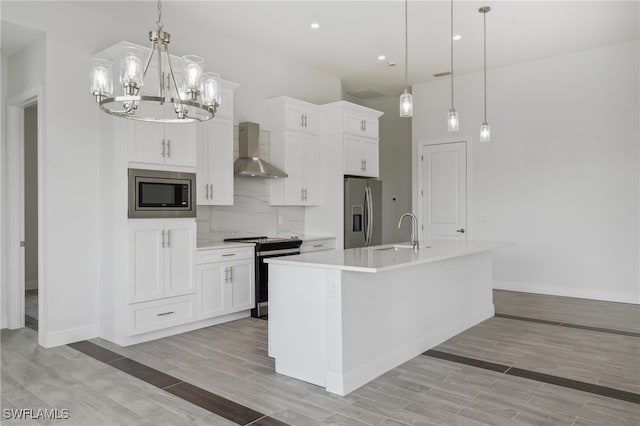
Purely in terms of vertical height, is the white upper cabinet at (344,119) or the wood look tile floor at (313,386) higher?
the white upper cabinet at (344,119)

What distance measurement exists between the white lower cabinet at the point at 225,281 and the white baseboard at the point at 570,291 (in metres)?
3.97

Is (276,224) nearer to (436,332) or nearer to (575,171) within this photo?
(436,332)

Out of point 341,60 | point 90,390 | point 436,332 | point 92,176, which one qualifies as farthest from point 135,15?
point 436,332

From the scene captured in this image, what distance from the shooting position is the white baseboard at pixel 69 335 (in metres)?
4.12

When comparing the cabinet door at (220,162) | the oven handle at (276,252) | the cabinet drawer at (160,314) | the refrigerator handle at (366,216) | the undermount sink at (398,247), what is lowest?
the cabinet drawer at (160,314)

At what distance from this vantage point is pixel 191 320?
461 centimetres

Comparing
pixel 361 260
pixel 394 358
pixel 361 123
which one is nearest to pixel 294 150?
pixel 361 123

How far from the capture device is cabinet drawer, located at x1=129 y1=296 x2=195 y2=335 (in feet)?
13.7

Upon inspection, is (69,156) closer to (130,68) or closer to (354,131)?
(130,68)

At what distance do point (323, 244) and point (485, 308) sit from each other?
2.22 m

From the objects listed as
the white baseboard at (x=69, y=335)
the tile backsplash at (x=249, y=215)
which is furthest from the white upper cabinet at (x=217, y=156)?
the white baseboard at (x=69, y=335)

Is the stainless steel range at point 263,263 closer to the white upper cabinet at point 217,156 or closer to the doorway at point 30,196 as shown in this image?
the white upper cabinet at point 217,156

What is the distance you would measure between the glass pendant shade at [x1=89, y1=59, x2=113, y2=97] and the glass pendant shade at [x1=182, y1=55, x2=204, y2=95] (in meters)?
0.41

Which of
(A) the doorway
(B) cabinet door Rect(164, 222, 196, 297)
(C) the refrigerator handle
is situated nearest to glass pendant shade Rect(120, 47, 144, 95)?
(B) cabinet door Rect(164, 222, 196, 297)
